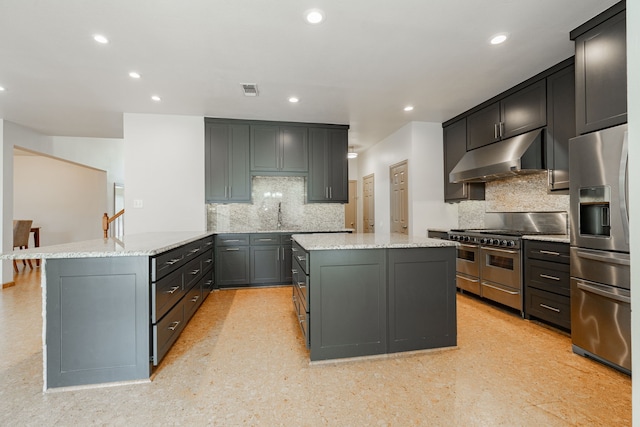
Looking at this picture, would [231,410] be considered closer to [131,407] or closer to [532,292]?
[131,407]

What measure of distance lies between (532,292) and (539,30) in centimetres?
245

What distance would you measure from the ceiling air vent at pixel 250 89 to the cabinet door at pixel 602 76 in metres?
3.11

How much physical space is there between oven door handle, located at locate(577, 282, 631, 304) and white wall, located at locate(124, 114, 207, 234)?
4.58m

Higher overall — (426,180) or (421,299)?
(426,180)

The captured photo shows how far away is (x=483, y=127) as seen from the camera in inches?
161

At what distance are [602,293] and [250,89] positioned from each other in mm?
3867

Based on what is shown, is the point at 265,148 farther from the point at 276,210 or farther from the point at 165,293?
the point at 165,293

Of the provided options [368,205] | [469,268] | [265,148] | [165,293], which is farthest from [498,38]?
[368,205]

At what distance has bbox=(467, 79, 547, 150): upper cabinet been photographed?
3.29 meters

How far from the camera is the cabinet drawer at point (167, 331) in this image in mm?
2137

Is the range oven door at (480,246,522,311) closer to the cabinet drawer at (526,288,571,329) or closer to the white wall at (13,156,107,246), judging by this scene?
the cabinet drawer at (526,288,571,329)

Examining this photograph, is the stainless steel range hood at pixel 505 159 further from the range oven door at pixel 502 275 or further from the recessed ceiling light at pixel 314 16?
the recessed ceiling light at pixel 314 16

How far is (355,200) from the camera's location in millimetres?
8039

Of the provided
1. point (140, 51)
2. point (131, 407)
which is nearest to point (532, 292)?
point (131, 407)
